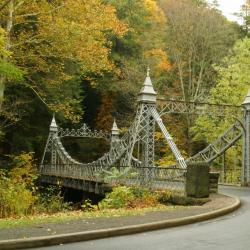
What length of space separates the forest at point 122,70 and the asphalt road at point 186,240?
524 inches

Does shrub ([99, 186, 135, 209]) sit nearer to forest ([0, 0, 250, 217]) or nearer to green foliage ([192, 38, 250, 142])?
forest ([0, 0, 250, 217])

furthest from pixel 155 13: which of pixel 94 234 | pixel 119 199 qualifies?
pixel 94 234

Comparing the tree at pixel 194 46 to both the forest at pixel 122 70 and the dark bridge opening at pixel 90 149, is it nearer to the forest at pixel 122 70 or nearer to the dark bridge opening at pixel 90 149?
the forest at pixel 122 70

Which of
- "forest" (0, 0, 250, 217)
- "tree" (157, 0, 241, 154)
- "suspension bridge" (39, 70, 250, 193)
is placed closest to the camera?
"suspension bridge" (39, 70, 250, 193)

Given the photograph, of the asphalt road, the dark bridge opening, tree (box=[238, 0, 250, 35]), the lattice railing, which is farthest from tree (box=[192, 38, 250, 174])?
the asphalt road

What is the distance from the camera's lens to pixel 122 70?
4416 cm

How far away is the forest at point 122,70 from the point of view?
2211 cm

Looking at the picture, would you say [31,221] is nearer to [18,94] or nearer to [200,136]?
[18,94]

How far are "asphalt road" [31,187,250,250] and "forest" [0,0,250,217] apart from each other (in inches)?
524

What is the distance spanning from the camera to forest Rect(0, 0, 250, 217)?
22.1 m

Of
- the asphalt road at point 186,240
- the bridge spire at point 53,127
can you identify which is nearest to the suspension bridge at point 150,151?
the asphalt road at point 186,240

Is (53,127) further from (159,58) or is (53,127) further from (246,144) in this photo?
(246,144)

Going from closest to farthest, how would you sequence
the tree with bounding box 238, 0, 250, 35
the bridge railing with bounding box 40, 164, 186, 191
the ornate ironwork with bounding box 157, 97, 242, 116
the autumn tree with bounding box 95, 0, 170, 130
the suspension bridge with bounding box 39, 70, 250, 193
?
the bridge railing with bounding box 40, 164, 186, 191, the suspension bridge with bounding box 39, 70, 250, 193, the ornate ironwork with bounding box 157, 97, 242, 116, the autumn tree with bounding box 95, 0, 170, 130, the tree with bounding box 238, 0, 250, 35

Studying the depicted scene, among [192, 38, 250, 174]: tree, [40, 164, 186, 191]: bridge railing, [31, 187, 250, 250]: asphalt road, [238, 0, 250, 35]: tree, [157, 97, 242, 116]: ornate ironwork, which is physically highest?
[238, 0, 250, 35]: tree
